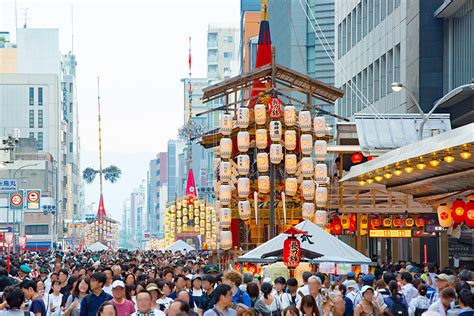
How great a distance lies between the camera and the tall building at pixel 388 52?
147 ft

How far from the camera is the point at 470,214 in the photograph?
88.6ft

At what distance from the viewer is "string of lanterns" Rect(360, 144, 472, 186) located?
754 inches

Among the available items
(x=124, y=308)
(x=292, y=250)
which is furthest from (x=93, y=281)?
(x=292, y=250)

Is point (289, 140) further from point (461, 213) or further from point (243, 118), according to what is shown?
point (461, 213)

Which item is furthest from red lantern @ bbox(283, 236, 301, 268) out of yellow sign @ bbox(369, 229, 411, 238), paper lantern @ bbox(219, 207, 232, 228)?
yellow sign @ bbox(369, 229, 411, 238)

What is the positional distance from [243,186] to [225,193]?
1240 mm

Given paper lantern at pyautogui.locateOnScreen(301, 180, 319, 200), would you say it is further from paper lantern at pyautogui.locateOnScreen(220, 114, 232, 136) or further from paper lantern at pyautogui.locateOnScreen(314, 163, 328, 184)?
paper lantern at pyautogui.locateOnScreen(220, 114, 232, 136)

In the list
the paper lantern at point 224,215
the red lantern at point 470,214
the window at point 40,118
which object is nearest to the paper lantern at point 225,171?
the paper lantern at point 224,215

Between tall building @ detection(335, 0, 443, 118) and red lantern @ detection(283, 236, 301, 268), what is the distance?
23.0 meters

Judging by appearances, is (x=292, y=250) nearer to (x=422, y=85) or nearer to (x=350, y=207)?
(x=350, y=207)

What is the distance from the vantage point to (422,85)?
44.9 metres

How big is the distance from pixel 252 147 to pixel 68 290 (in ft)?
76.3

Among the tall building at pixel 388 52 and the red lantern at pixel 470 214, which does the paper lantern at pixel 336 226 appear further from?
the red lantern at pixel 470 214

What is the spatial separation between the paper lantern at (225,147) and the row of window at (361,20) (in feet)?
47.2
